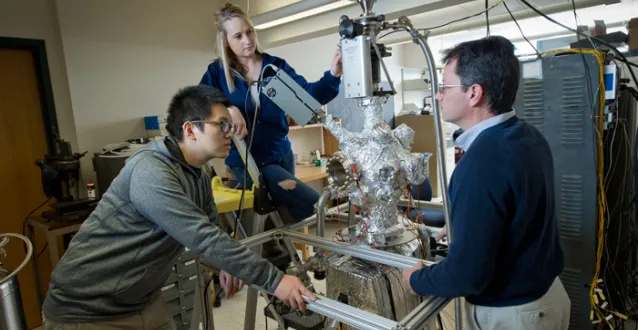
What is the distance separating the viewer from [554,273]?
1052mm

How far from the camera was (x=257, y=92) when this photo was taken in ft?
5.27

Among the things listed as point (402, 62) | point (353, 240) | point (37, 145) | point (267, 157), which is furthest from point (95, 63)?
point (402, 62)

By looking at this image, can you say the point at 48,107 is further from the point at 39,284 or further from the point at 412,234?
the point at 412,234

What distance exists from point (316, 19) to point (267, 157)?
5.64ft

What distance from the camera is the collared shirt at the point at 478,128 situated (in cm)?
100

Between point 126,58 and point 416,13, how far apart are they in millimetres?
2132

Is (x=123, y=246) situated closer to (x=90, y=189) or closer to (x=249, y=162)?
(x=249, y=162)

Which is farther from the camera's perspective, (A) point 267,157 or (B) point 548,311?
(A) point 267,157

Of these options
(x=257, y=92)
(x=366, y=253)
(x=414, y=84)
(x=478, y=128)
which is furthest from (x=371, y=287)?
(x=414, y=84)

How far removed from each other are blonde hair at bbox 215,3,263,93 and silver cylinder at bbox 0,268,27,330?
0.96 m

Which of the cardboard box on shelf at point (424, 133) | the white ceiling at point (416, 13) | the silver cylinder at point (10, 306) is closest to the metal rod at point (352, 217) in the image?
the silver cylinder at point (10, 306)

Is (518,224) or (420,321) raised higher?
(518,224)

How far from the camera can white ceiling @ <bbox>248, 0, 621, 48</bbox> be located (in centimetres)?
251

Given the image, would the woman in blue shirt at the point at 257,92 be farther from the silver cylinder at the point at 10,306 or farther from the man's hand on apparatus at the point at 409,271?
the silver cylinder at the point at 10,306
